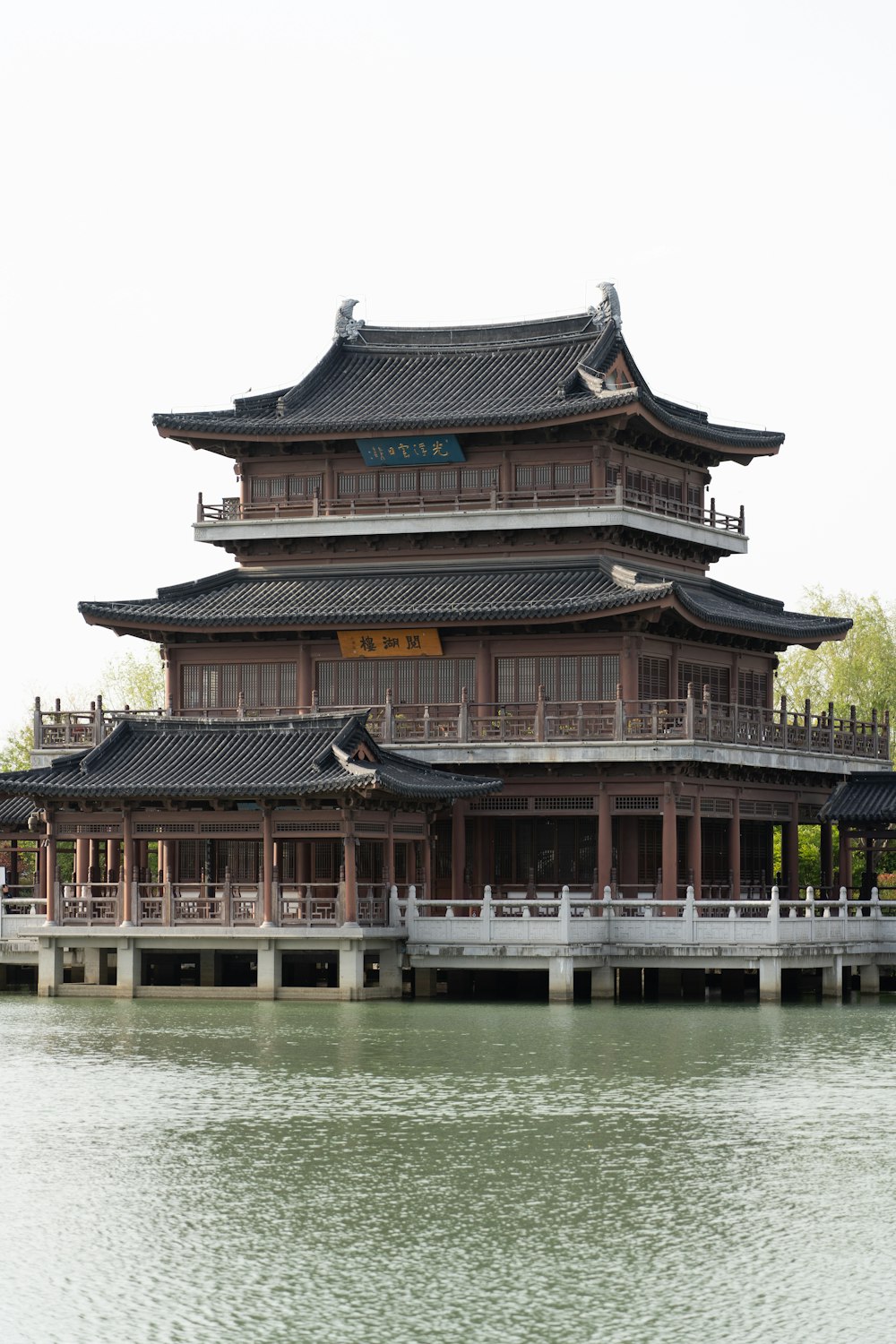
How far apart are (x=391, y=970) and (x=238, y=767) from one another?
5.75 meters

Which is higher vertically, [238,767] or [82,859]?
[238,767]

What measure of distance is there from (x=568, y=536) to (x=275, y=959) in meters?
15.3

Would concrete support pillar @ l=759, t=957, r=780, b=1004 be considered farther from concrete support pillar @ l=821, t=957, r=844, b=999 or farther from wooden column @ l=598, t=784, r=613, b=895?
wooden column @ l=598, t=784, r=613, b=895

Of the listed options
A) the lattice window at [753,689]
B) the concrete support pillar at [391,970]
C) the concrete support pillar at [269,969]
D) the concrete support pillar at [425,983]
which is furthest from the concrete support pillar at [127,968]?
the lattice window at [753,689]

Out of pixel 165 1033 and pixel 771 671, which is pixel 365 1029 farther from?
pixel 771 671

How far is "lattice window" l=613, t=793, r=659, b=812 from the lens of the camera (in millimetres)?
54312

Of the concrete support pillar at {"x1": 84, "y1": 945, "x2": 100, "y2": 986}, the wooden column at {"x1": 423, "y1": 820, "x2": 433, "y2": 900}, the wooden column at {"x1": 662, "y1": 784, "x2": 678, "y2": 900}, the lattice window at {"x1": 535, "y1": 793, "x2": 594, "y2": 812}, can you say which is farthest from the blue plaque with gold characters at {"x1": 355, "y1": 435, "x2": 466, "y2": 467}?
the concrete support pillar at {"x1": 84, "y1": 945, "x2": 100, "y2": 986}

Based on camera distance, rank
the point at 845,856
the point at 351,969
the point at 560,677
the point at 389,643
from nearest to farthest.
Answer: the point at 351,969 → the point at 560,677 → the point at 845,856 → the point at 389,643

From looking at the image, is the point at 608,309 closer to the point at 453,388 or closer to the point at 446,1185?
the point at 453,388

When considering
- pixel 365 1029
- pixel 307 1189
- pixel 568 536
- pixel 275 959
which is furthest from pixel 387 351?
pixel 307 1189

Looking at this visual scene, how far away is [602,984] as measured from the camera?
5047 cm

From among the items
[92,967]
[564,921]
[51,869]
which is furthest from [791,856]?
[51,869]

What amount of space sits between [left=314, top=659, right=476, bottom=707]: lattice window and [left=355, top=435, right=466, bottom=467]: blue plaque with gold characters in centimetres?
577

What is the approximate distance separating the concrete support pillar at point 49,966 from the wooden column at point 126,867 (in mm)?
2089
